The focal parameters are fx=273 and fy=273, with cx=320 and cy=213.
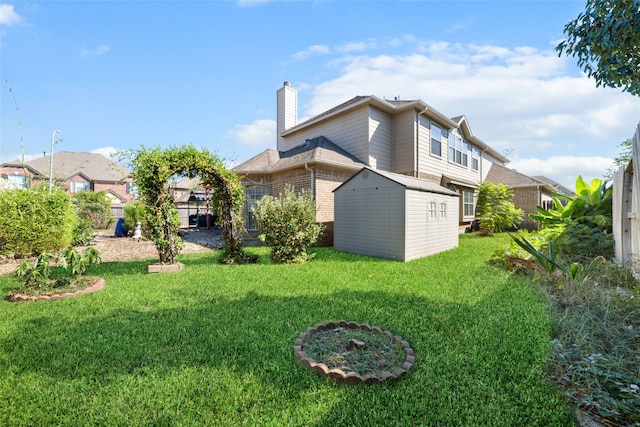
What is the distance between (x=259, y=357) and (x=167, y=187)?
234 inches

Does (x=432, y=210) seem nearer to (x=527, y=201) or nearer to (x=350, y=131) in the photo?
(x=350, y=131)

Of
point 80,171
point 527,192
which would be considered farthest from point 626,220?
point 80,171

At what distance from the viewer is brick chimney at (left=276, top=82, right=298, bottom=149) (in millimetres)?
16828

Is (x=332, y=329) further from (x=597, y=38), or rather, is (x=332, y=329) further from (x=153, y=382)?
(x=597, y=38)

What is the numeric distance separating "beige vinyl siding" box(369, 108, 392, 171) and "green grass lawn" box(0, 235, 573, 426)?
8201mm

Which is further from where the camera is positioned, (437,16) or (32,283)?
(437,16)

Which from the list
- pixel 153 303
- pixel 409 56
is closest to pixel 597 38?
pixel 409 56

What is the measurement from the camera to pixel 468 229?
693 inches

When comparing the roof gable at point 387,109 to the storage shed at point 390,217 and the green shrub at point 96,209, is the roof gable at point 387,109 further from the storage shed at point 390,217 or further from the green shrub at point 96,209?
the green shrub at point 96,209

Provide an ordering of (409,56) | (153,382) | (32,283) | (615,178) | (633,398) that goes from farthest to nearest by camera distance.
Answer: (409,56)
(615,178)
(32,283)
(153,382)
(633,398)

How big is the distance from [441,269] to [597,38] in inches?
205

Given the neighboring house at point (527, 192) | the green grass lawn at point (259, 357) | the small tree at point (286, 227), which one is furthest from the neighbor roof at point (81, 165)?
the neighboring house at point (527, 192)

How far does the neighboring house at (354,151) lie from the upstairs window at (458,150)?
16 centimetres

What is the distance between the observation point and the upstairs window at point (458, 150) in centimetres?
1638
